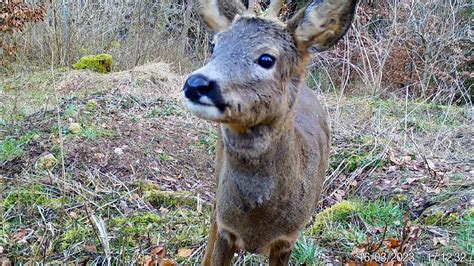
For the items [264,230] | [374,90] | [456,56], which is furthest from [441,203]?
[456,56]

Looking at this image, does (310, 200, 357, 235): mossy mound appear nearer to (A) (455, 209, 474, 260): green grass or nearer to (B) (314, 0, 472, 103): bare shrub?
(A) (455, 209, 474, 260): green grass

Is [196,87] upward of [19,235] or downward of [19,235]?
upward

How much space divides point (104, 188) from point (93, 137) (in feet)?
3.16

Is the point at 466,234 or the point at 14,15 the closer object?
the point at 466,234

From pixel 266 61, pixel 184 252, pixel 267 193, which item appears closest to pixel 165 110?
pixel 184 252

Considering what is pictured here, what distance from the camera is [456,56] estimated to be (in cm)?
1063

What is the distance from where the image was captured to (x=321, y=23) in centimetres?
322

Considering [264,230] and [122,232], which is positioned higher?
[264,230]

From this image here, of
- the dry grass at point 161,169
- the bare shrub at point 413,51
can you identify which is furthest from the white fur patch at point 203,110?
the bare shrub at point 413,51

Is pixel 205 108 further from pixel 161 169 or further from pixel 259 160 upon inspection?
pixel 161 169

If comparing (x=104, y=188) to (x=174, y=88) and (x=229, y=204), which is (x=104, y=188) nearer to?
(x=229, y=204)

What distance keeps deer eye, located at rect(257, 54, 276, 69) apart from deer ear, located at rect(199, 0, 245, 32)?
53cm

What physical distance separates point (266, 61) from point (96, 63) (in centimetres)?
796

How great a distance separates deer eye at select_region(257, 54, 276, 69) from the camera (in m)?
2.99
